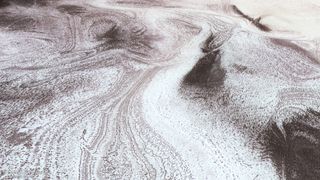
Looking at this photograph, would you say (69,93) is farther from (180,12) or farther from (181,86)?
(180,12)

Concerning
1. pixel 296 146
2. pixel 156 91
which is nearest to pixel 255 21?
pixel 156 91

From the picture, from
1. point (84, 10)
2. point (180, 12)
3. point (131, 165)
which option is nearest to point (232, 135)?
point (131, 165)

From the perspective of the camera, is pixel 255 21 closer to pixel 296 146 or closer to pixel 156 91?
pixel 156 91

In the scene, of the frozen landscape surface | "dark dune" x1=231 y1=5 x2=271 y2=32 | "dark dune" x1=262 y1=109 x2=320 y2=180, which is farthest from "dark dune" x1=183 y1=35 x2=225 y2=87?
"dark dune" x1=231 y1=5 x2=271 y2=32

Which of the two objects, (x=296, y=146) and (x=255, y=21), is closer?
(x=296, y=146)

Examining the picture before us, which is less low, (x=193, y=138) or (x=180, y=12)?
(x=180, y=12)

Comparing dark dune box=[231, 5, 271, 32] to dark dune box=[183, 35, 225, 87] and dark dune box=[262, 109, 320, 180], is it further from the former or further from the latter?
dark dune box=[262, 109, 320, 180]

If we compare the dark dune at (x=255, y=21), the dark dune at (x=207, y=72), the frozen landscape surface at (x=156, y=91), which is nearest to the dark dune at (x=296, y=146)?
the frozen landscape surface at (x=156, y=91)

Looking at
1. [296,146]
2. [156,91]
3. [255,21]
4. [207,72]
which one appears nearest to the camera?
[296,146]
